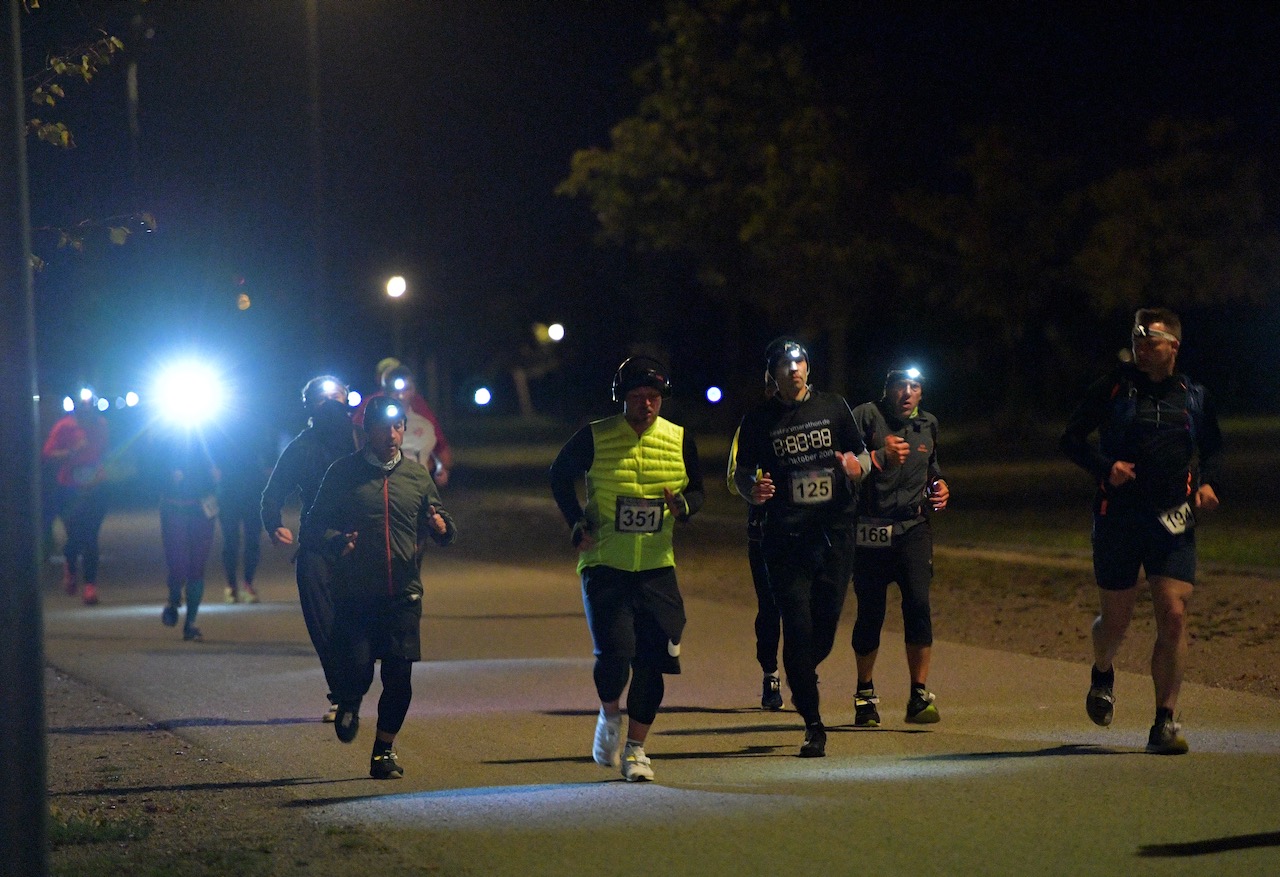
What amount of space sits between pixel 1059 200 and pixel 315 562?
34.7m

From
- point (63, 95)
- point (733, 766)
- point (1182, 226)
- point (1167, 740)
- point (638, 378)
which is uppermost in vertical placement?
point (1182, 226)

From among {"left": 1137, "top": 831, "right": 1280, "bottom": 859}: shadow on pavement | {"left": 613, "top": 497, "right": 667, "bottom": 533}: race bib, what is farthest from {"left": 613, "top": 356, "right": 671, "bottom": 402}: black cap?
{"left": 1137, "top": 831, "right": 1280, "bottom": 859}: shadow on pavement

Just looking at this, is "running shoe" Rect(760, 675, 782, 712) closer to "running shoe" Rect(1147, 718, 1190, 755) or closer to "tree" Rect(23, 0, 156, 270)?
"running shoe" Rect(1147, 718, 1190, 755)

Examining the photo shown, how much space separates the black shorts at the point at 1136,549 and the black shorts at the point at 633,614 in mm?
2097

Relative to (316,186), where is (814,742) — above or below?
below

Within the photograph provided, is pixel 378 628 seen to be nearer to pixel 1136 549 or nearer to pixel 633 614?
pixel 633 614

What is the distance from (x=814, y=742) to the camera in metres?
8.27

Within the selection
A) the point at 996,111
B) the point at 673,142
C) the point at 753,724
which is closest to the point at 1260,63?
the point at 996,111

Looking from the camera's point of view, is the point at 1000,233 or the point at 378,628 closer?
the point at 378,628

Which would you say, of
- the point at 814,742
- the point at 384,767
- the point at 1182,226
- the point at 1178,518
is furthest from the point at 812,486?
the point at 1182,226

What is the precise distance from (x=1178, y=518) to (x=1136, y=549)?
25 centimetres

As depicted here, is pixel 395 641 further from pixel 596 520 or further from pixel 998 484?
pixel 998 484

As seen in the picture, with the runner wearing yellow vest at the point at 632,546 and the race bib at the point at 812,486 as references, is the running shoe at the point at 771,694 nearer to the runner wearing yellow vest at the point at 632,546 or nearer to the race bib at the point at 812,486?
the race bib at the point at 812,486

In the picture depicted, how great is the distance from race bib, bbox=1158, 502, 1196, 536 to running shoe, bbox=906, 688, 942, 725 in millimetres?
1737
